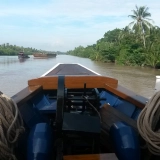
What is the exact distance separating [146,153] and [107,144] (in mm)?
295

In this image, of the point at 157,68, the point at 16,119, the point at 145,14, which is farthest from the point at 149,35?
the point at 16,119

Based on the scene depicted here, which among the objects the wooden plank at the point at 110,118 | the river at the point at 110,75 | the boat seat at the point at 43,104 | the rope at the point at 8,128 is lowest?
the river at the point at 110,75

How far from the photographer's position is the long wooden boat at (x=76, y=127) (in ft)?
5.26

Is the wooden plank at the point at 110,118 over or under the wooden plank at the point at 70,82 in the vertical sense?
under

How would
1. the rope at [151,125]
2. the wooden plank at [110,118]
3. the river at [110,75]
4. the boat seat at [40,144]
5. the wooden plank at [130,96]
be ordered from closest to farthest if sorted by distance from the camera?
1. the boat seat at [40,144]
2. the rope at [151,125]
3. the wooden plank at [110,118]
4. the wooden plank at [130,96]
5. the river at [110,75]

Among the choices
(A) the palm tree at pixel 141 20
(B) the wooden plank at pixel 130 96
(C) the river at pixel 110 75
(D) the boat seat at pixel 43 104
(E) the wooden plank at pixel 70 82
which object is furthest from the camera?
(A) the palm tree at pixel 141 20

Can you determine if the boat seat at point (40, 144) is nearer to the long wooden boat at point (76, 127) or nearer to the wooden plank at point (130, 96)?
the long wooden boat at point (76, 127)

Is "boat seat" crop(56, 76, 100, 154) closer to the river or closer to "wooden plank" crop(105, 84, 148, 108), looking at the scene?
"wooden plank" crop(105, 84, 148, 108)

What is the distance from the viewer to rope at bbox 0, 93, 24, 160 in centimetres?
156

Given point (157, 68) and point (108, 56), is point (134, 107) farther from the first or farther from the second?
point (108, 56)

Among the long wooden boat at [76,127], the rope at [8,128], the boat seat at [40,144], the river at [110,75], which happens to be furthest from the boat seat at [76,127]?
the river at [110,75]

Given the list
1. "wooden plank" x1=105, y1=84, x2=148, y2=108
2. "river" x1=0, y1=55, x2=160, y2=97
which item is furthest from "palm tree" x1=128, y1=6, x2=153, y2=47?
"wooden plank" x1=105, y1=84, x2=148, y2=108

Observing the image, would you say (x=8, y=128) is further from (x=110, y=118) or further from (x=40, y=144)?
(x=110, y=118)

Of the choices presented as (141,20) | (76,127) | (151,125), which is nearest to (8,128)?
(76,127)
